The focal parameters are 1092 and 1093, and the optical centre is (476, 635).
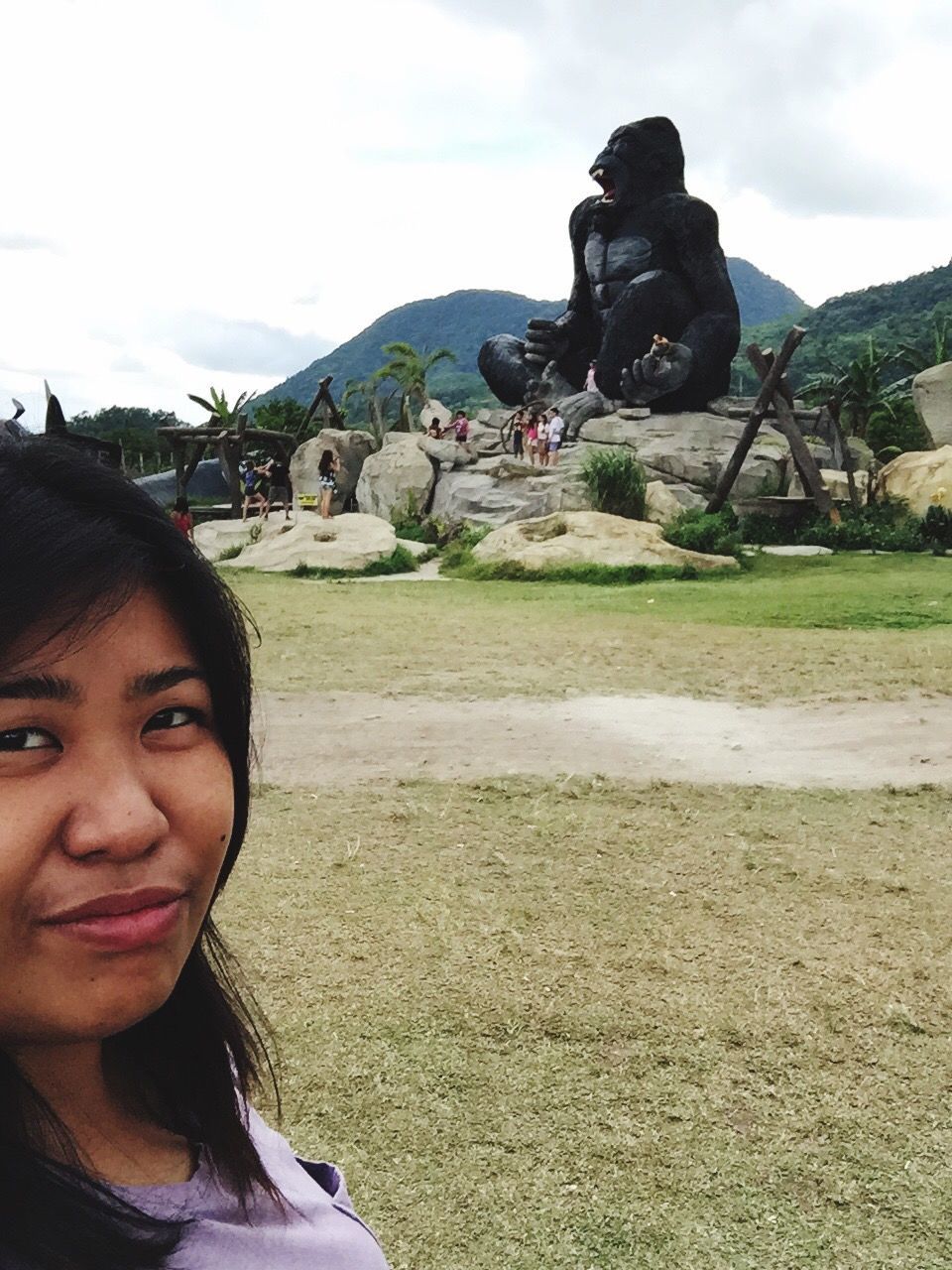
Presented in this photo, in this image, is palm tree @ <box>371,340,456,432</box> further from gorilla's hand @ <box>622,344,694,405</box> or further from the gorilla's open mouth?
gorilla's hand @ <box>622,344,694,405</box>

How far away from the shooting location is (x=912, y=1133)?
2383 millimetres

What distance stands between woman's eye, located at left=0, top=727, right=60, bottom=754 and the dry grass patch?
1.55 metres

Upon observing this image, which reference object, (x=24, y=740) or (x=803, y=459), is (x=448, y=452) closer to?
(x=803, y=459)

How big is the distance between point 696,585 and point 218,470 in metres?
27.1

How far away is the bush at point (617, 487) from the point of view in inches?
602

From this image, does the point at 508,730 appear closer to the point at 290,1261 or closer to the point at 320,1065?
the point at 320,1065

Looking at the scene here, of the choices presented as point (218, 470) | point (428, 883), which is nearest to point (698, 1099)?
point (428, 883)

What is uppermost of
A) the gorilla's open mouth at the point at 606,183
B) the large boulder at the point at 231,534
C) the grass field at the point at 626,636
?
the gorilla's open mouth at the point at 606,183

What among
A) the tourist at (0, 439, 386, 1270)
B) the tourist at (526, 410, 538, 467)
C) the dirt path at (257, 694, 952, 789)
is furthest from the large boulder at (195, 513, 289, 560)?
the tourist at (0, 439, 386, 1270)

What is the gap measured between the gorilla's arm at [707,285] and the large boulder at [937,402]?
4.06 m

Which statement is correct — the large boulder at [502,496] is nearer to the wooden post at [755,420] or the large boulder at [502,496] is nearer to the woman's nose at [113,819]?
the wooden post at [755,420]

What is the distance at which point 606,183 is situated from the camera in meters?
21.0

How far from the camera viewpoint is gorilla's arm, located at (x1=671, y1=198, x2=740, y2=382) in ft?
64.8

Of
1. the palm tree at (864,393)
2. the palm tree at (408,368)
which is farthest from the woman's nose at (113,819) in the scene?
the palm tree at (864,393)
